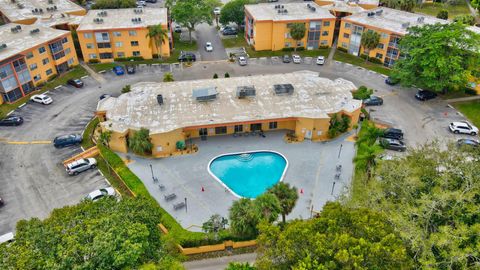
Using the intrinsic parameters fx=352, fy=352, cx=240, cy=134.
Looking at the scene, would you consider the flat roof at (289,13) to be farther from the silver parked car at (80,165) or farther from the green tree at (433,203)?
the green tree at (433,203)

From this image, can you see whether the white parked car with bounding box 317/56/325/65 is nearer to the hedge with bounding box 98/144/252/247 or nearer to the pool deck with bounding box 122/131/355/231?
the pool deck with bounding box 122/131/355/231

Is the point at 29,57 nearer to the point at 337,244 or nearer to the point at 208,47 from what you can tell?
the point at 208,47

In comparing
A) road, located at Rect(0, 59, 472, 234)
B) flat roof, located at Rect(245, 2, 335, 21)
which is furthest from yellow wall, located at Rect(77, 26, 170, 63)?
flat roof, located at Rect(245, 2, 335, 21)

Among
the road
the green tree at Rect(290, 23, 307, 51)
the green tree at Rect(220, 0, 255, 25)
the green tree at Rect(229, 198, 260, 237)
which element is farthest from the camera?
the green tree at Rect(220, 0, 255, 25)

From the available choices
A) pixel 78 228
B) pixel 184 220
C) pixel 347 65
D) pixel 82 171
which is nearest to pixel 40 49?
pixel 82 171

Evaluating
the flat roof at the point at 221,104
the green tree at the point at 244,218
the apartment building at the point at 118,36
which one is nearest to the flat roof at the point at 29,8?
the apartment building at the point at 118,36

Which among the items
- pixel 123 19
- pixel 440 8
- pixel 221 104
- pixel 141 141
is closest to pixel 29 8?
pixel 123 19
